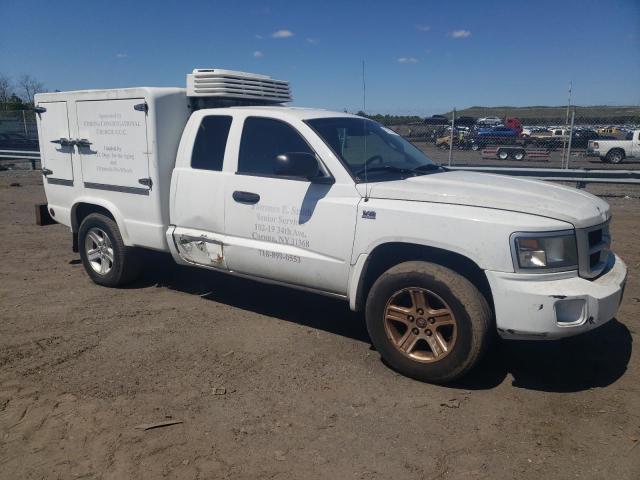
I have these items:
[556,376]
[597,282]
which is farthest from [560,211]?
[556,376]

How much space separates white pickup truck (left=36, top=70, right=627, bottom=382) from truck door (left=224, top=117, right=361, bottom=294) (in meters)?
0.01

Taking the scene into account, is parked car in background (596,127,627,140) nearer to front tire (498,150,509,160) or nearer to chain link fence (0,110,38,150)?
front tire (498,150,509,160)

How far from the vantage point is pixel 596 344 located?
14.8ft

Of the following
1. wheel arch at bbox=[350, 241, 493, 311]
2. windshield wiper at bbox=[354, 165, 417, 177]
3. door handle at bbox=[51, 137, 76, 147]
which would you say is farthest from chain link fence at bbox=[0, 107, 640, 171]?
wheel arch at bbox=[350, 241, 493, 311]

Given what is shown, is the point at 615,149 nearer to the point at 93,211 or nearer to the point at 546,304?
the point at 93,211

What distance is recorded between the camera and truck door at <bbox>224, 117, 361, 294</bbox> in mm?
4199

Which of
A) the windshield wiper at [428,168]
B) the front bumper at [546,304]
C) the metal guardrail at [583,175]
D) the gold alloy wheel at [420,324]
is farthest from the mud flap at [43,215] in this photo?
the metal guardrail at [583,175]

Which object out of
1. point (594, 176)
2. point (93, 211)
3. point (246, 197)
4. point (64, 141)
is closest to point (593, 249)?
point (246, 197)

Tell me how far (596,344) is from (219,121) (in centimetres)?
381

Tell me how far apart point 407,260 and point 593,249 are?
1255mm

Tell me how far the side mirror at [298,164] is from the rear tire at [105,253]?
2509 mm

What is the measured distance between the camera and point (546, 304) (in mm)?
3365

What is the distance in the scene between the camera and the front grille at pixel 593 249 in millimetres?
3543

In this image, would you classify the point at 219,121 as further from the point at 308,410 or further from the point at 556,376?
the point at 556,376
